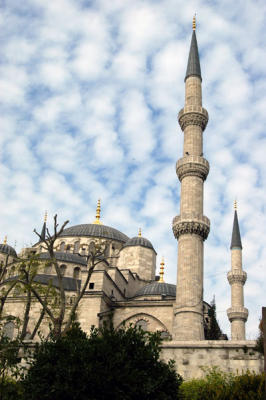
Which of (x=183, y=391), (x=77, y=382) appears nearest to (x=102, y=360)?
(x=77, y=382)

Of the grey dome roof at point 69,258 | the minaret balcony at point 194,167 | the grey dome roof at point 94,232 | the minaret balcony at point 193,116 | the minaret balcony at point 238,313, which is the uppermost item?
the minaret balcony at point 193,116

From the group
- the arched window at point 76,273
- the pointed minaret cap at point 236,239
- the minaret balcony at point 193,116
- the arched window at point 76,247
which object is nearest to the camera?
the minaret balcony at point 193,116

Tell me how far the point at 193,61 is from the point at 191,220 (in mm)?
9548

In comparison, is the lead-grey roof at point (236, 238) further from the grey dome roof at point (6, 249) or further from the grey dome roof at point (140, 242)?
the grey dome roof at point (6, 249)

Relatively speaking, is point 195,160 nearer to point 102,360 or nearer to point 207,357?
point 207,357

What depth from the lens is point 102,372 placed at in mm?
7895

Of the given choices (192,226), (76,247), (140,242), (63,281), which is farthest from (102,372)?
A: (76,247)

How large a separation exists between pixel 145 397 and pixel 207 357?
15.9ft

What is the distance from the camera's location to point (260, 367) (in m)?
11.9

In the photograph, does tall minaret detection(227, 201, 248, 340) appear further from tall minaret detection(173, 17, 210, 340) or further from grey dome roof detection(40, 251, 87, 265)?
grey dome roof detection(40, 251, 87, 265)

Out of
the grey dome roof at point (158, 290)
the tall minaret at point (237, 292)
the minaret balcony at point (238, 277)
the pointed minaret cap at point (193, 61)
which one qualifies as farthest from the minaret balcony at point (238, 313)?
the pointed minaret cap at point (193, 61)

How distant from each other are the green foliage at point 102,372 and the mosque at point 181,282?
435cm

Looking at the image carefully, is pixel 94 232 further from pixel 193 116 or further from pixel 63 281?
pixel 193 116

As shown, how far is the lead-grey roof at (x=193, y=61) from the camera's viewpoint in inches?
1003
